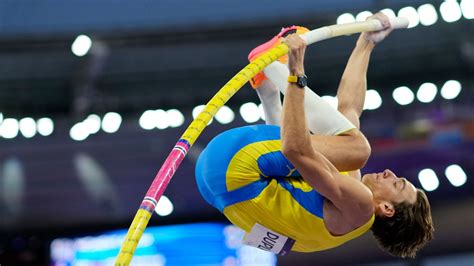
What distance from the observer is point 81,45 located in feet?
29.3

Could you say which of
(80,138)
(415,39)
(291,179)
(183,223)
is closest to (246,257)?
(183,223)

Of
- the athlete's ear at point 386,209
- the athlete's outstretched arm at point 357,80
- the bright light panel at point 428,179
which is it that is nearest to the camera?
the athlete's ear at point 386,209

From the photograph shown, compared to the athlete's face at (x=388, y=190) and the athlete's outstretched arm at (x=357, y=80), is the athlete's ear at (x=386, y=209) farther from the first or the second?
the athlete's outstretched arm at (x=357, y=80)

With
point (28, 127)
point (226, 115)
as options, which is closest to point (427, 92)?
point (226, 115)

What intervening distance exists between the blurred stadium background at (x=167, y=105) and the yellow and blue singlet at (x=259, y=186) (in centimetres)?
575

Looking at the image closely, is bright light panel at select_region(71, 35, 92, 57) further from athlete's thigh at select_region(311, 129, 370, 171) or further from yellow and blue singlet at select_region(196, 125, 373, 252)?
athlete's thigh at select_region(311, 129, 370, 171)

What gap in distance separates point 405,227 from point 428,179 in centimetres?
752

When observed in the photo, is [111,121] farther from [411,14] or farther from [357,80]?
[357,80]

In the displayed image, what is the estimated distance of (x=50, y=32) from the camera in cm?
881

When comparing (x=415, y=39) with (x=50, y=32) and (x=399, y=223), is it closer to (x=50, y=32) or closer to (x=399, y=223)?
(x=50, y=32)

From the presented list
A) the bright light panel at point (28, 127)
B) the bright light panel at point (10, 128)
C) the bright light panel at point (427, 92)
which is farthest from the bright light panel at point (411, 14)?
the bright light panel at point (10, 128)

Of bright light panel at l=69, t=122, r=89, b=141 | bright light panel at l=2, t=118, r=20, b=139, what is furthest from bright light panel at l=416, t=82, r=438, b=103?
bright light panel at l=2, t=118, r=20, b=139

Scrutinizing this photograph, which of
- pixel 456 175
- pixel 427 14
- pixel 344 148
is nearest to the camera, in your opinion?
pixel 344 148

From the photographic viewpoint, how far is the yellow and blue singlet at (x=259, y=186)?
3.16 m
